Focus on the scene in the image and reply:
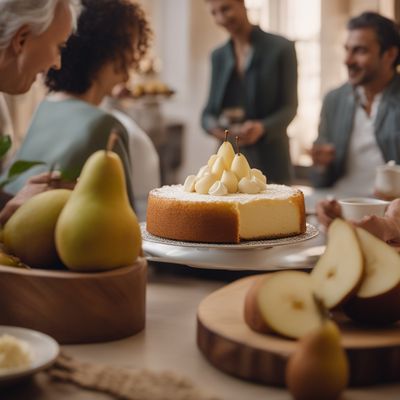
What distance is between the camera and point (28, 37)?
1711 millimetres

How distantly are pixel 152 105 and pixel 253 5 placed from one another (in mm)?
1607

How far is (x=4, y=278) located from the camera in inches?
37.7

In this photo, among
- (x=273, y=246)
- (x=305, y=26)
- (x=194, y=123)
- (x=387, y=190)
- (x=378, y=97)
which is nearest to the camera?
(x=273, y=246)

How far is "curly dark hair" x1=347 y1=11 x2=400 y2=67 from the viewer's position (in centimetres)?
366

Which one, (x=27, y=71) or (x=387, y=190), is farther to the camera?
(x=387, y=190)

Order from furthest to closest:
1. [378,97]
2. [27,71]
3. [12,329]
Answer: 1. [378,97]
2. [27,71]
3. [12,329]

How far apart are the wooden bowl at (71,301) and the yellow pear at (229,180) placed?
1.69ft

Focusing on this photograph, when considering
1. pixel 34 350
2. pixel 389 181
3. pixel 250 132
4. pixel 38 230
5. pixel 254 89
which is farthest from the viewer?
pixel 254 89

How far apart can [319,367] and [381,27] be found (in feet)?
10.5

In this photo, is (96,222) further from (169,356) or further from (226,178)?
(226,178)

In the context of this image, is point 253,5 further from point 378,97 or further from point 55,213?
point 55,213

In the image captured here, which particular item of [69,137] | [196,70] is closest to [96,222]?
[69,137]

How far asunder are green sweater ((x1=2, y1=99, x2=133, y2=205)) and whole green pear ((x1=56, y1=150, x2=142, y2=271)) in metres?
1.12

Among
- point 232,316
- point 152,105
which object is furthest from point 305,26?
point 232,316
